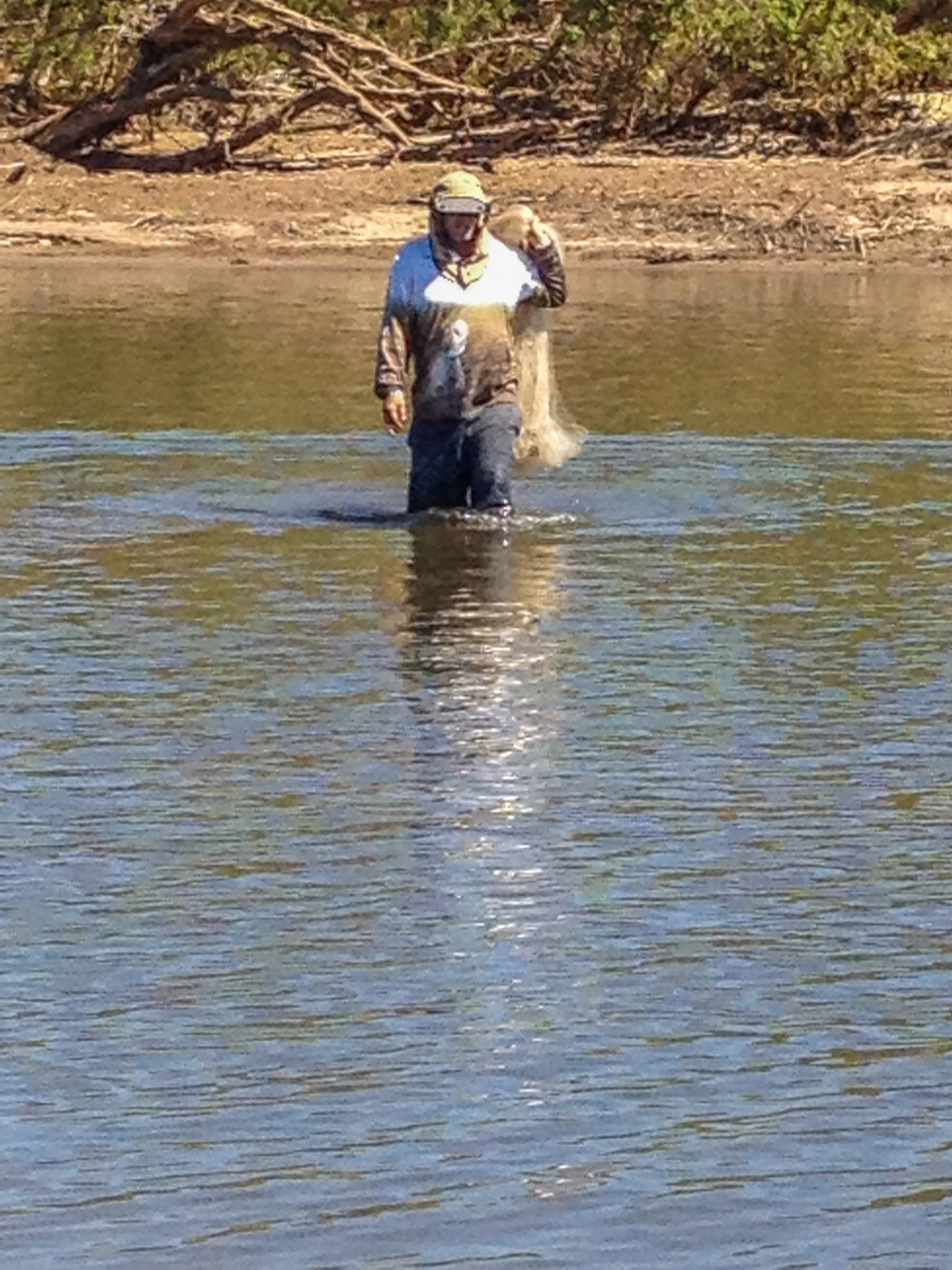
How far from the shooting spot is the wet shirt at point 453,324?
42.3 ft

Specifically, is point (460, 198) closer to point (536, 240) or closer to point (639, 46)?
point (536, 240)

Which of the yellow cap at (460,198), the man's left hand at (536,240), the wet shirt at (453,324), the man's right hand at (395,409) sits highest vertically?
the yellow cap at (460,198)

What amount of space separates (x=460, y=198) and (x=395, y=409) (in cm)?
85

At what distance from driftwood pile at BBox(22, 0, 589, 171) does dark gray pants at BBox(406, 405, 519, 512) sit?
1609cm

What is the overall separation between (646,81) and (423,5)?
2.25 m

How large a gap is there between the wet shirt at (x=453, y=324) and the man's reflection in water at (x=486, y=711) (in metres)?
0.53

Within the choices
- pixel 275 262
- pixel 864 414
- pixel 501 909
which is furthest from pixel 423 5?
pixel 501 909

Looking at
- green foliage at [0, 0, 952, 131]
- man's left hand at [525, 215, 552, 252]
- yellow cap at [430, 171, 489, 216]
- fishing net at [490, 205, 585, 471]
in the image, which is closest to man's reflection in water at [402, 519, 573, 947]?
fishing net at [490, 205, 585, 471]

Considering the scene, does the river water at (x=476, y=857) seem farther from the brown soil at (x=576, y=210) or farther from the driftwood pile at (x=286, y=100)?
the driftwood pile at (x=286, y=100)

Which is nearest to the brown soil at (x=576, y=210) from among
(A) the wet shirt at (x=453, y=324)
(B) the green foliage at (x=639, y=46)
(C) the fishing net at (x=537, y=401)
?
(B) the green foliage at (x=639, y=46)

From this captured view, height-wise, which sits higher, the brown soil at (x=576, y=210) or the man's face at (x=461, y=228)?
the man's face at (x=461, y=228)

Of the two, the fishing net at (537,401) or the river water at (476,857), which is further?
the fishing net at (537,401)

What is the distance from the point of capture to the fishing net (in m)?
13.8

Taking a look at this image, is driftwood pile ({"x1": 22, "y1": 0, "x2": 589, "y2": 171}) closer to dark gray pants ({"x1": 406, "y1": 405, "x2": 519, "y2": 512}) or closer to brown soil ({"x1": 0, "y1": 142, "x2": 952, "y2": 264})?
brown soil ({"x1": 0, "y1": 142, "x2": 952, "y2": 264})
